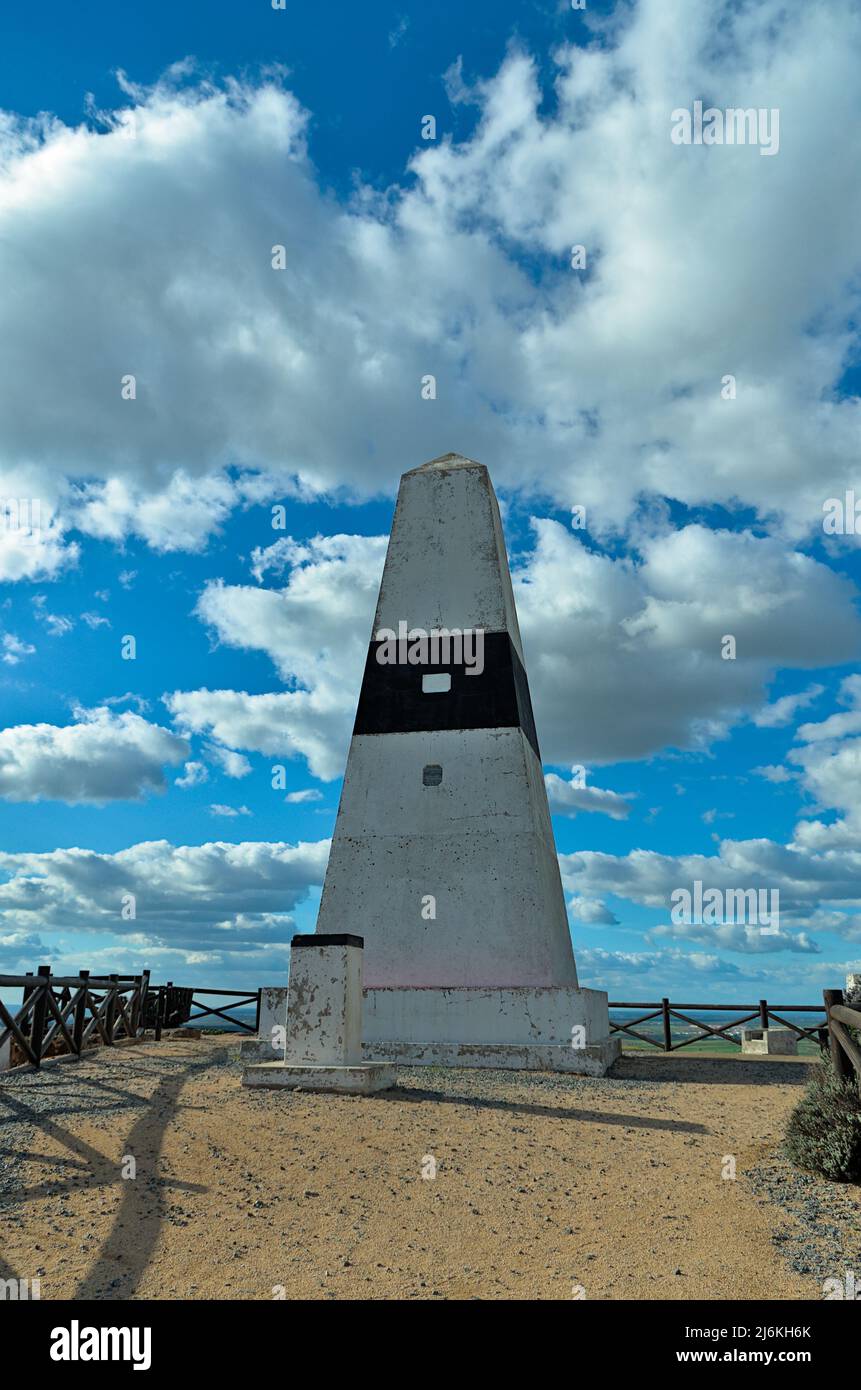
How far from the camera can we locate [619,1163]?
904 cm

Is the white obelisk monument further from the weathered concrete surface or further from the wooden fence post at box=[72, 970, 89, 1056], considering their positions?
the wooden fence post at box=[72, 970, 89, 1056]

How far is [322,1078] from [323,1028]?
0.71 metres

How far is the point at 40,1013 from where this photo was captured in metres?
14.2

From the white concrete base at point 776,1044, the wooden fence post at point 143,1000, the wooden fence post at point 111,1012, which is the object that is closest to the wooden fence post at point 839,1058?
the white concrete base at point 776,1044

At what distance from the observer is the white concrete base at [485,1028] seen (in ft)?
48.9

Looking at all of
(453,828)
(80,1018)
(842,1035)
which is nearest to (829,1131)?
(842,1035)

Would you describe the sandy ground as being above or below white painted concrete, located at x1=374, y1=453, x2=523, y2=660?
below

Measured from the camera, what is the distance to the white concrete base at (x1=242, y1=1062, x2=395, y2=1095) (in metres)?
11.7

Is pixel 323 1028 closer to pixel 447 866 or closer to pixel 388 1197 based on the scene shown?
pixel 388 1197

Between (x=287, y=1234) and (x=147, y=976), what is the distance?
1572cm

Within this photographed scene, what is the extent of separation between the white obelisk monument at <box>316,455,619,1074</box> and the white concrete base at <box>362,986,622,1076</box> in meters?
0.02

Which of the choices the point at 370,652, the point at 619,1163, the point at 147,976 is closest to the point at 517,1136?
→ the point at 619,1163

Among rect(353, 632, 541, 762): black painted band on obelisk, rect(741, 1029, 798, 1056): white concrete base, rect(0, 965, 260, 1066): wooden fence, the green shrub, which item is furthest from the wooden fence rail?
rect(741, 1029, 798, 1056): white concrete base
